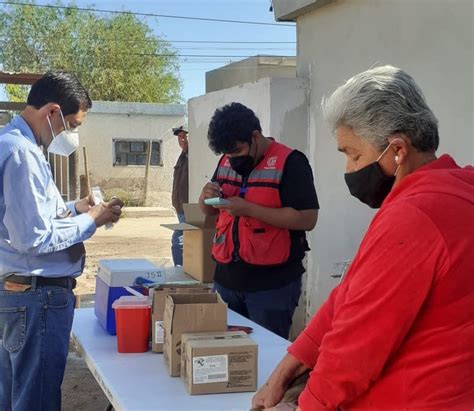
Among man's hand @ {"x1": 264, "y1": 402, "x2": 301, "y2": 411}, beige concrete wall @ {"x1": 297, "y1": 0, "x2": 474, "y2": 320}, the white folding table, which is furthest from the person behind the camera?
beige concrete wall @ {"x1": 297, "y1": 0, "x2": 474, "y2": 320}

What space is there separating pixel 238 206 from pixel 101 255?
7.22 metres

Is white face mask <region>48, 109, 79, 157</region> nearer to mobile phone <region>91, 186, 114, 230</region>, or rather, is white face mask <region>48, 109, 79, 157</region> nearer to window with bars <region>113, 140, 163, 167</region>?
mobile phone <region>91, 186, 114, 230</region>

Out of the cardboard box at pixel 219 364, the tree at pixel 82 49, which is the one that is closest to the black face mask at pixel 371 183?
the cardboard box at pixel 219 364

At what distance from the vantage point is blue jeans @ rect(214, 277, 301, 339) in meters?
2.67

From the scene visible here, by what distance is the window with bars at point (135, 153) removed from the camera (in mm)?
16094

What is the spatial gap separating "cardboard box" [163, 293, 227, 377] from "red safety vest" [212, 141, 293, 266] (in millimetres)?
729

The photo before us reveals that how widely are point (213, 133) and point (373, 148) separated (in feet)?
5.14

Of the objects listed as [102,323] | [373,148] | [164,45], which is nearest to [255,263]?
[102,323]

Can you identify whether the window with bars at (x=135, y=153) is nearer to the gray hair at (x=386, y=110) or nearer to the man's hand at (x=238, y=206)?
the man's hand at (x=238, y=206)

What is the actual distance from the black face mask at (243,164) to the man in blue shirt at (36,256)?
2.57ft

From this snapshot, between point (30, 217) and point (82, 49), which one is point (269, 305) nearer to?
point (30, 217)

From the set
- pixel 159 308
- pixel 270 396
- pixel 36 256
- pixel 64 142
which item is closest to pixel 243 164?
pixel 64 142

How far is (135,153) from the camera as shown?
16328 mm

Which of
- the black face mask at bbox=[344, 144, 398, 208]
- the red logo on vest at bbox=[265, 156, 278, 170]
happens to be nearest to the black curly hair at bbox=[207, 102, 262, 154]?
the red logo on vest at bbox=[265, 156, 278, 170]
